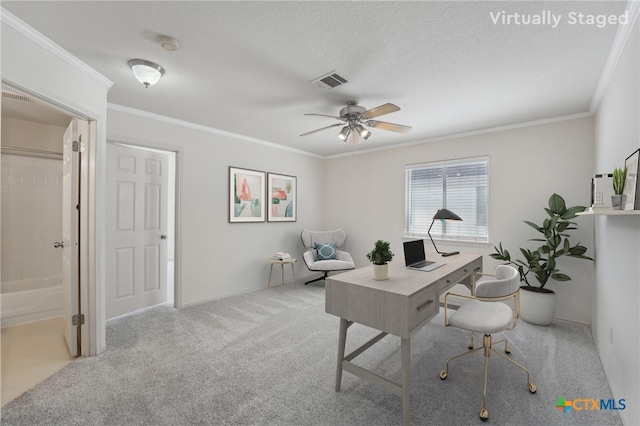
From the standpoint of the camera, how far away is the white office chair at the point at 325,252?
4695mm

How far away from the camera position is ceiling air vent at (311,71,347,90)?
2.38 meters

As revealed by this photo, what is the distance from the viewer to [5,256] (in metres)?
3.46

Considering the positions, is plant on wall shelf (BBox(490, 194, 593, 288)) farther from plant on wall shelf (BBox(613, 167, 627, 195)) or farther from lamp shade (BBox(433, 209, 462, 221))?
plant on wall shelf (BBox(613, 167, 627, 195))

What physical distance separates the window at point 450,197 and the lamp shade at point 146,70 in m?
3.73

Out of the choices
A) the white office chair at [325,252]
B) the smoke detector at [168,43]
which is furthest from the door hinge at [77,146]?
the white office chair at [325,252]

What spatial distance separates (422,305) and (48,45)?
3135 millimetres

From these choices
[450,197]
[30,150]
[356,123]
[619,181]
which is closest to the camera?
[619,181]

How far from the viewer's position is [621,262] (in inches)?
75.8

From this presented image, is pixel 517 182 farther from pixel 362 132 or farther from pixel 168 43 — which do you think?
pixel 168 43

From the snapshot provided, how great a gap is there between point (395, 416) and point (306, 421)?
1.87 ft

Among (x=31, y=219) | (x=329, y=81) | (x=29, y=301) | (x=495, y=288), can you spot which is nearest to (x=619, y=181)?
(x=495, y=288)

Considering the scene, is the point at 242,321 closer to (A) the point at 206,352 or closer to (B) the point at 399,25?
(A) the point at 206,352

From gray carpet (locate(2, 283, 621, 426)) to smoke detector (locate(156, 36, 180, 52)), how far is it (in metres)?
2.48

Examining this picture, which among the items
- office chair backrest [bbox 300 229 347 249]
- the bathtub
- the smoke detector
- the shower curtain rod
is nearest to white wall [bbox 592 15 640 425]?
the smoke detector
